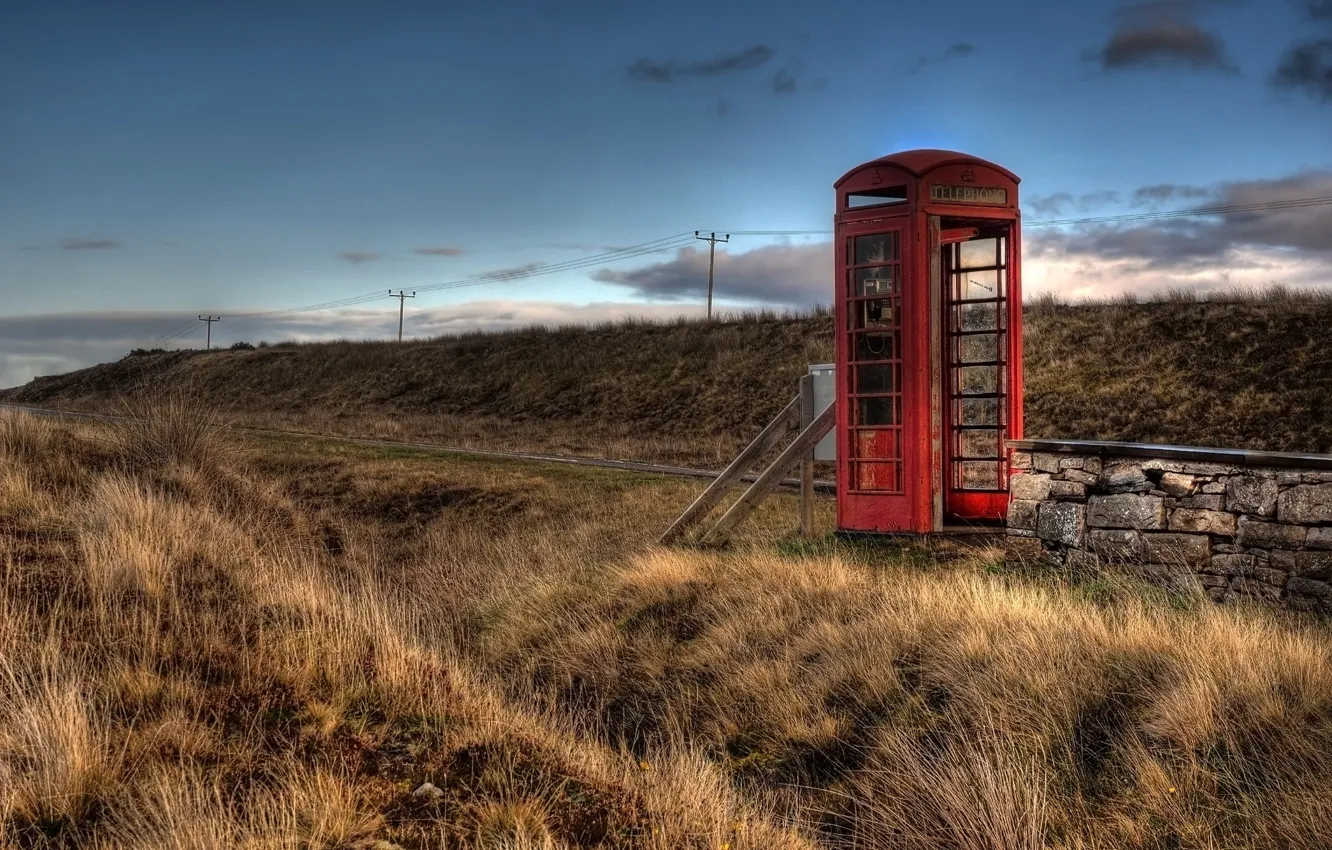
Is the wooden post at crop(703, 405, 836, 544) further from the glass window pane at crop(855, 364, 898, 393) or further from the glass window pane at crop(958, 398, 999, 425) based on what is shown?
the glass window pane at crop(958, 398, 999, 425)

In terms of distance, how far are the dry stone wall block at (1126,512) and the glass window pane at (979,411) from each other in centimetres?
165

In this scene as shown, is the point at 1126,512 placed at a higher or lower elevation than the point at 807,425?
lower

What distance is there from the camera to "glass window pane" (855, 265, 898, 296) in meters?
8.98

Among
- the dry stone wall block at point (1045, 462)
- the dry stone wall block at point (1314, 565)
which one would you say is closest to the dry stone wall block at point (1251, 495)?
the dry stone wall block at point (1314, 565)

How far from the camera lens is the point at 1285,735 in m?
4.63

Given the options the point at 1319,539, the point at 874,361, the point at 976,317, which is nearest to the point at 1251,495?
the point at 1319,539

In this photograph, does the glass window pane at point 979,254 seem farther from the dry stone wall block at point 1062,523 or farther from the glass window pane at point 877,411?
the dry stone wall block at point 1062,523

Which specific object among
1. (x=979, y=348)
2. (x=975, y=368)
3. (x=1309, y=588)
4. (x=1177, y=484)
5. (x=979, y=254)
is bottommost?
(x=1309, y=588)

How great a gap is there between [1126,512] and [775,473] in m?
3.52

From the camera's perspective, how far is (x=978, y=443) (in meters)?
9.60

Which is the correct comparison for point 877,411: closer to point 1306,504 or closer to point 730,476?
point 730,476

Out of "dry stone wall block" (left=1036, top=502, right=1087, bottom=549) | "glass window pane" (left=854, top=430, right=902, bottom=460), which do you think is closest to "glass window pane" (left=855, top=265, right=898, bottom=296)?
"glass window pane" (left=854, top=430, right=902, bottom=460)

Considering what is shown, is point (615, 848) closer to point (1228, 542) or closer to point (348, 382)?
point (1228, 542)

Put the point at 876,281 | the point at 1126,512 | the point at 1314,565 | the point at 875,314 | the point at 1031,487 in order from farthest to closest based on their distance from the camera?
the point at 875,314
the point at 876,281
the point at 1031,487
the point at 1126,512
the point at 1314,565
